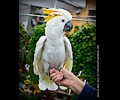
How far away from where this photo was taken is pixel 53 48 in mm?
3641

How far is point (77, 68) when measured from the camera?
3668 mm

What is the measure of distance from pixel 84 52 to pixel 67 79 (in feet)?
0.78

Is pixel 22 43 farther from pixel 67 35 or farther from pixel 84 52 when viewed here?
pixel 84 52

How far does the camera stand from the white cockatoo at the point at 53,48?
362 centimetres

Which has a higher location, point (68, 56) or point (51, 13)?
point (51, 13)

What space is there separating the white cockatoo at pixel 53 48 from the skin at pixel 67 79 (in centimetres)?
3

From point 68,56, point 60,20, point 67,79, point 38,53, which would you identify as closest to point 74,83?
point 67,79

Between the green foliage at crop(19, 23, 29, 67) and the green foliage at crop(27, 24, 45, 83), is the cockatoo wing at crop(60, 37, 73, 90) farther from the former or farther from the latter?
the green foliage at crop(19, 23, 29, 67)

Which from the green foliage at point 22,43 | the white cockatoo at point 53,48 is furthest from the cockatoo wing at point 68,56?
the green foliage at point 22,43

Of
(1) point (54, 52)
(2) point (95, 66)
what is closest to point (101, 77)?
(2) point (95, 66)

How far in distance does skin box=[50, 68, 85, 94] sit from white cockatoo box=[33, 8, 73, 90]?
3 centimetres

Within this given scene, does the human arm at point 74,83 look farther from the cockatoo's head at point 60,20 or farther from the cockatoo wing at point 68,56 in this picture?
the cockatoo's head at point 60,20
